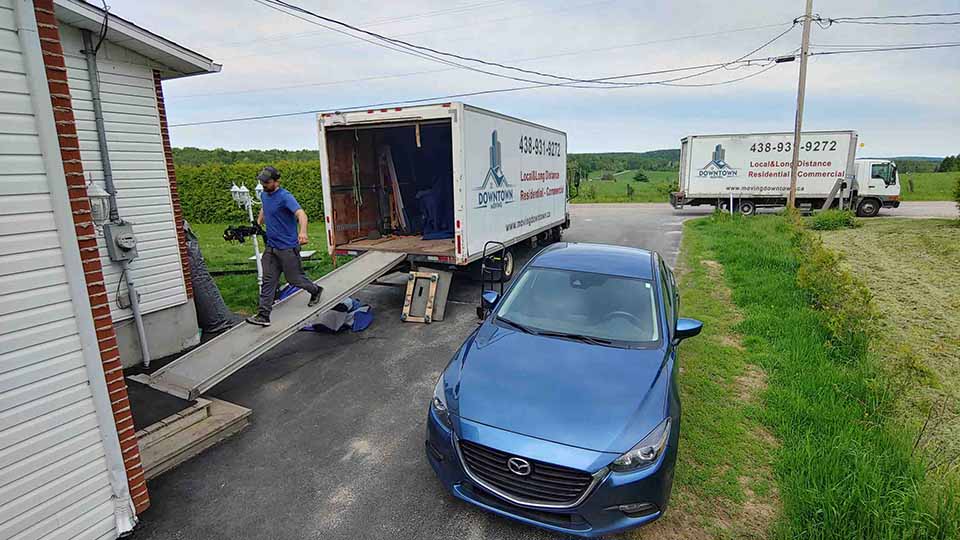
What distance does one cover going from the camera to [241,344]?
512 cm

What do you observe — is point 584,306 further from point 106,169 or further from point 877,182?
point 877,182

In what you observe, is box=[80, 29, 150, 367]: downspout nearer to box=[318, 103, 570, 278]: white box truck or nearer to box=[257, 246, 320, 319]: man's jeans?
box=[257, 246, 320, 319]: man's jeans

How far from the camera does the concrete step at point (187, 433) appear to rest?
369cm

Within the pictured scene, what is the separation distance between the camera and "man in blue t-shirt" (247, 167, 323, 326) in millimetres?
5352

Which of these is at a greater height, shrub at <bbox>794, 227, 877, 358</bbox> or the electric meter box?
the electric meter box


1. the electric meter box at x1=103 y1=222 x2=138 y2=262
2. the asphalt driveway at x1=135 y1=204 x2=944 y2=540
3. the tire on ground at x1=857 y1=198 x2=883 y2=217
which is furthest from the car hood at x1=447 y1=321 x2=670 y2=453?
the tire on ground at x1=857 y1=198 x2=883 y2=217

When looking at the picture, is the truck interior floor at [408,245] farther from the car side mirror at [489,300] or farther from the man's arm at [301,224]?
the car side mirror at [489,300]

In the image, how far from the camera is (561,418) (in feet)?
9.48

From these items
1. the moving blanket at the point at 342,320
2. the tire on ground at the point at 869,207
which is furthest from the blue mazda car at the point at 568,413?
the tire on ground at the point at 869,207

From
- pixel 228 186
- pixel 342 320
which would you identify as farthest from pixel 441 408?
pixel 228 186

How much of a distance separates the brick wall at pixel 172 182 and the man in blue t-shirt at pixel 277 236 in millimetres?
1382

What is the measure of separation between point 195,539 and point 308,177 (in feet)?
65.9

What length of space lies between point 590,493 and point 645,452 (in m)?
0.40

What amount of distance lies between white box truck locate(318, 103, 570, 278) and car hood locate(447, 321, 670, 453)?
13.1ft
